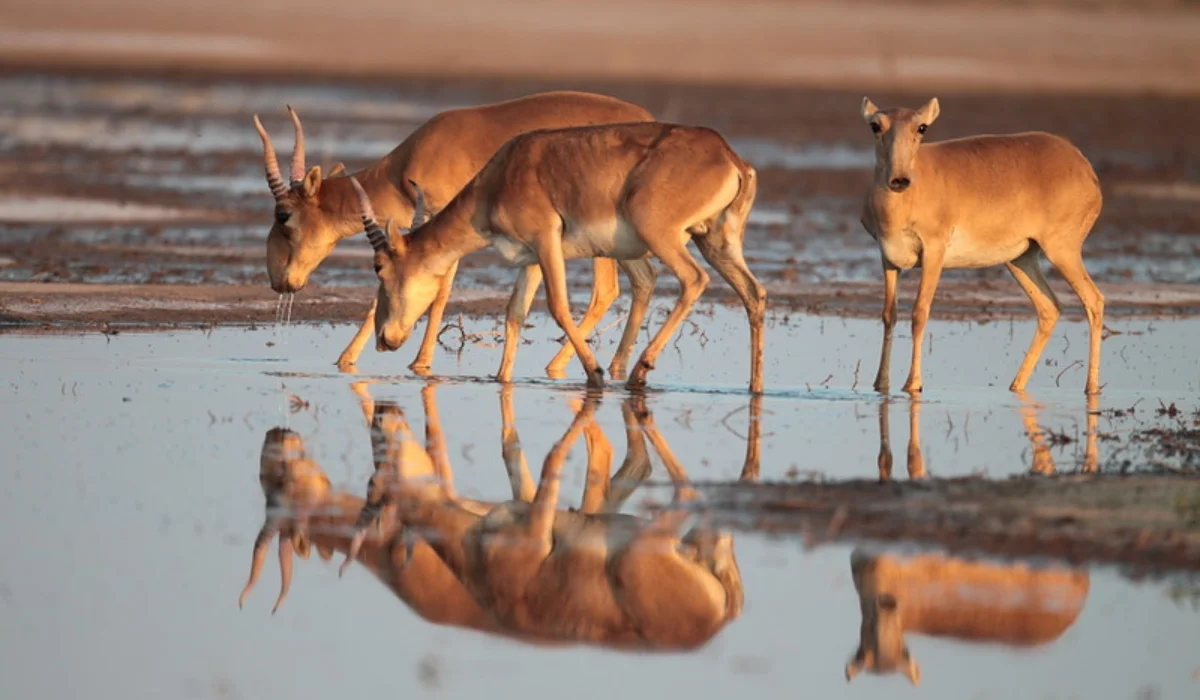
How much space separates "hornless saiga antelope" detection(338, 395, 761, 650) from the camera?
8.67m

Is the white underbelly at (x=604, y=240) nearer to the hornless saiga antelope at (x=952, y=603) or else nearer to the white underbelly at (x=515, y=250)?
the white underbelly at (x=515, y=250)

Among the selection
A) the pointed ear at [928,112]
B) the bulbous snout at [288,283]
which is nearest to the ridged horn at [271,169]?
the bulbous snout at [288,283]

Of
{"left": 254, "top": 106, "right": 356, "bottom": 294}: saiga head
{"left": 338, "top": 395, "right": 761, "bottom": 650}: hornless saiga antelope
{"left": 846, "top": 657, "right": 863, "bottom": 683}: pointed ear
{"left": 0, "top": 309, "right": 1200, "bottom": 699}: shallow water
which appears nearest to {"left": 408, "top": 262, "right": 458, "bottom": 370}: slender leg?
{"left": 0, "top": 309, "right": 1200, "bottom": 699}: shallow water

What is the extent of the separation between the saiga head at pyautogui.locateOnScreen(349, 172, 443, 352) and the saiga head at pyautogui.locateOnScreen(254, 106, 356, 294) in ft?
4.00

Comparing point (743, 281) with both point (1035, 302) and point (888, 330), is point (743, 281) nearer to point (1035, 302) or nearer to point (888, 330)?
point (888, 330)

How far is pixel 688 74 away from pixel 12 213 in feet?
95.8

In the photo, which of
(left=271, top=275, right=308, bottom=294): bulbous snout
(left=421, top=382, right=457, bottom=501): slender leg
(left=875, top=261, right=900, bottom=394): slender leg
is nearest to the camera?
(left=421, top=382, right=457, bottom=501): slender leg

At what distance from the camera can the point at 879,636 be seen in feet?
28.1

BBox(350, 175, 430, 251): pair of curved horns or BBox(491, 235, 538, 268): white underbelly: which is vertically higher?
BBox(350, 175, 430, 251): pair of curved horns

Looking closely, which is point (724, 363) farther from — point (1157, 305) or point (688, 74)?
point (688, 74)

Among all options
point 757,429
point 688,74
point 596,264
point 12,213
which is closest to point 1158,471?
point 757,429

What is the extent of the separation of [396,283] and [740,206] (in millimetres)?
2329

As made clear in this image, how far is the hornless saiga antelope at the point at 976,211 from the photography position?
14.9m

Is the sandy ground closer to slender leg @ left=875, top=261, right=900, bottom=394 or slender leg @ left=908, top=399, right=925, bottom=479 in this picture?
slender leg @ left=875, top=261, right=900, bottom=394
